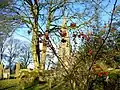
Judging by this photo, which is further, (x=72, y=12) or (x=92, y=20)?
(x=72, y=12)

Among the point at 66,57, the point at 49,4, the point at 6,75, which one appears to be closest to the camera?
the point at 66,57

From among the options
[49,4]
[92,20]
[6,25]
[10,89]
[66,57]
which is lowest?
[10,89]

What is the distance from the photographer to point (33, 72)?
1875 cm

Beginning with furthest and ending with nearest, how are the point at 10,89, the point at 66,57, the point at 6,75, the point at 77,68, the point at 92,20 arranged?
the point at 6,75 → the point at 10,89 → the point at 92,20 → the point at 66,57 → the point at 77,68

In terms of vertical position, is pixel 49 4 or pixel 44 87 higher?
pixel 49 4

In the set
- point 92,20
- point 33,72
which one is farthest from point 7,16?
point 92,20

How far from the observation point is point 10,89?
17.2m

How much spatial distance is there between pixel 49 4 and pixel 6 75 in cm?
968

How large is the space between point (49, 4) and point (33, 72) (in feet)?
16.1

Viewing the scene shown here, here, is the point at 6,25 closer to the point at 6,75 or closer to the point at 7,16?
the point at 7,16

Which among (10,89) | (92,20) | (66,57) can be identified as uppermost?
(92,20)

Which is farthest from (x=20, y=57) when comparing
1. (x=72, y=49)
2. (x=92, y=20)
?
(x=72, y=49)

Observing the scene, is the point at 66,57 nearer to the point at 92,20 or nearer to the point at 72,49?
the point at 72,49

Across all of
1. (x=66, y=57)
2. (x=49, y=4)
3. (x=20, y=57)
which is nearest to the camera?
(x=66, y=57)
